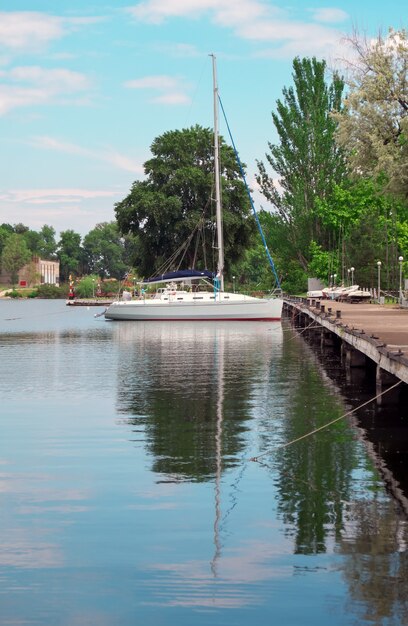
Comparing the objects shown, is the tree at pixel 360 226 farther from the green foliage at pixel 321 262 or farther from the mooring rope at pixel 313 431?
the mooring rope at pixel 313 431

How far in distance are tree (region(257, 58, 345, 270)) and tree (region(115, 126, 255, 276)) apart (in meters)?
4.20

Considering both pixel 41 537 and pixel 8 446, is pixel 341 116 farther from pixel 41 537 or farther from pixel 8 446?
pixel 41 537

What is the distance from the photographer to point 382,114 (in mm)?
50969

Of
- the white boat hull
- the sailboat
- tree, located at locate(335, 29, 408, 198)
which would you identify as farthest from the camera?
the sailboat

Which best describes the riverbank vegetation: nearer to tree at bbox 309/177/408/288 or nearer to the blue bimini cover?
tree at bbox 309/177/408/288

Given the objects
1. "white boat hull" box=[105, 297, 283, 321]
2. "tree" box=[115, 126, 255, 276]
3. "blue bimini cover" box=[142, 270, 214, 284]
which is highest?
"tree" box=[115, 126, 255, 276]

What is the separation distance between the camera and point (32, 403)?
24.5 metres

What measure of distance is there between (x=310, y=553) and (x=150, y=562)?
1.63 metres

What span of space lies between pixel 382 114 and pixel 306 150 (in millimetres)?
45776

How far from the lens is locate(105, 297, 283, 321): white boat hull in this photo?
234 feet

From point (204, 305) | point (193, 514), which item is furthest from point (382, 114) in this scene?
point (193, 514)

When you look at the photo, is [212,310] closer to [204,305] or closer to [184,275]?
[204,305]

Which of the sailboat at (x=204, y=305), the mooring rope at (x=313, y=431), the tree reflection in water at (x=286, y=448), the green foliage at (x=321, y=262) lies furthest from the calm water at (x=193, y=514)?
the green foliage at (x=321, y=262)

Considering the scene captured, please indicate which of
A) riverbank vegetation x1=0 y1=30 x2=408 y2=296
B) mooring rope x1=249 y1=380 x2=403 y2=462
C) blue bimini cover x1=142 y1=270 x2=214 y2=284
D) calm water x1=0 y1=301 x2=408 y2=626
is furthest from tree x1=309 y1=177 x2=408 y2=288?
calm water x1=0 y1=301 x2=408 y2=626
